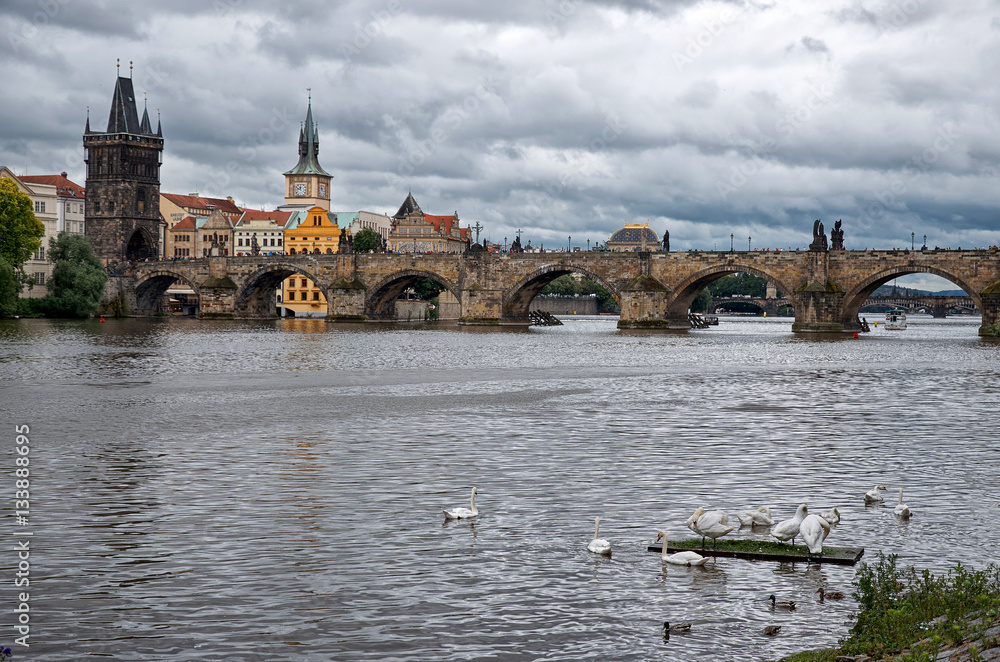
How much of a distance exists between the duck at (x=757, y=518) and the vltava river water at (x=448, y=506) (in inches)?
30.2

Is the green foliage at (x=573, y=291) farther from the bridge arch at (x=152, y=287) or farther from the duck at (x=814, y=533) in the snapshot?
the duck at (x=814, y=533)

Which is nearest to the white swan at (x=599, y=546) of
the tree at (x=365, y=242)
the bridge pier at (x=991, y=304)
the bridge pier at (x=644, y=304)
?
the bridge pier at (x=991, y=304)

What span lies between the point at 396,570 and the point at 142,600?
2502 millimetres

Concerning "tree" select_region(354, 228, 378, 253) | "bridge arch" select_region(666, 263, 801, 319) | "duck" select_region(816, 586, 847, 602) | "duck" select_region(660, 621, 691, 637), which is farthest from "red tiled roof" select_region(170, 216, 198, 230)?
"duck" select_region(660, 621, 691, 637)

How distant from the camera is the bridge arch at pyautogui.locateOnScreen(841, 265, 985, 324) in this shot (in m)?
75.8

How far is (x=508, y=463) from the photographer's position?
1784 cm

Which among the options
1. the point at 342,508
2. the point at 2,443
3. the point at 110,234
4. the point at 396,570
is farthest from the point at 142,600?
the point at 110,234

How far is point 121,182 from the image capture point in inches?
5423

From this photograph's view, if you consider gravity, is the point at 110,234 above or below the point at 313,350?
above

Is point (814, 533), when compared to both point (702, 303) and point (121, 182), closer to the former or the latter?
point (121, 182)

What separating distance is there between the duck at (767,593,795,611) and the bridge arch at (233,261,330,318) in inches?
3699

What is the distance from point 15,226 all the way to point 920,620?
8482 cm

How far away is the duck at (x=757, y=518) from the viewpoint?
41.7ft

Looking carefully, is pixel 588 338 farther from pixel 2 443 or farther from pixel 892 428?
pixel 2 443
